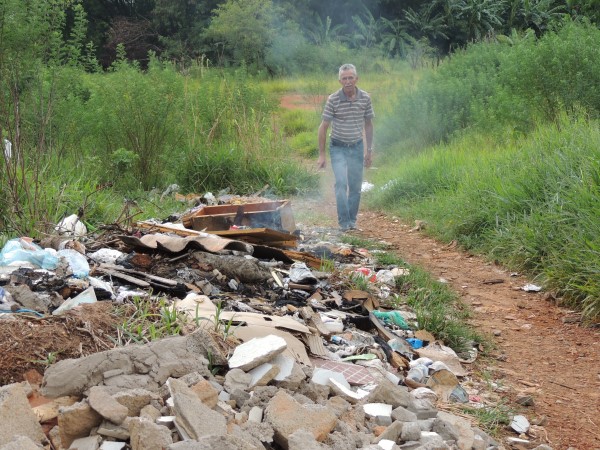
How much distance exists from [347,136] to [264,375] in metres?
5.86

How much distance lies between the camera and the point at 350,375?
4.20 m

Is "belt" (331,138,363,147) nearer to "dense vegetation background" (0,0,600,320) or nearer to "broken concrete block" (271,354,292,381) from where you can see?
"dense vegetation background" (0,0,600,320)

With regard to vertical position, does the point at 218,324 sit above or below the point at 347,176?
above

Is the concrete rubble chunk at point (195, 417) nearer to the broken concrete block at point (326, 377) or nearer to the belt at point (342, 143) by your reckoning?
the broken concrete block at point (326, 377)

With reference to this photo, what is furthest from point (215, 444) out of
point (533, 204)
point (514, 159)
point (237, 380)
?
point (514, 159)

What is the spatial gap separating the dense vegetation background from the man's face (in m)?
1.77

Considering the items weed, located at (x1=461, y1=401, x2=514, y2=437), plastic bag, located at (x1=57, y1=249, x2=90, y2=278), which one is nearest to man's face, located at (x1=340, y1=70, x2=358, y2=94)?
plastic bag, located at (x1=57, y1=249, x2=90, y2=278)

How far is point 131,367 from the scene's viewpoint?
3461mm

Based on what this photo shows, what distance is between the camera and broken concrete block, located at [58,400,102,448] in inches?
119

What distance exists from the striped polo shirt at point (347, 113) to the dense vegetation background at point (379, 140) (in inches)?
55.6

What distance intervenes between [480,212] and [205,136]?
524cm

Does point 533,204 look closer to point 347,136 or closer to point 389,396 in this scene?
point 347,136

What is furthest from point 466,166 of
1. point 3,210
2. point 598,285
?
point 3,210

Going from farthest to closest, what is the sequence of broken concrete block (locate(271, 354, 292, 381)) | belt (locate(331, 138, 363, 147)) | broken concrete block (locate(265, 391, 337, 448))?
belt (locate(331, 138, 363, 147)) → broken concrete block (locate(271, 354, 292, 381)) → broken concrete block (locate(265, 391, 337, 448))
